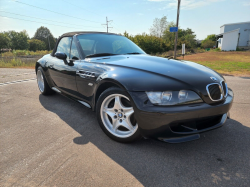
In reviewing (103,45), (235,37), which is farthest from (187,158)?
(235,37)

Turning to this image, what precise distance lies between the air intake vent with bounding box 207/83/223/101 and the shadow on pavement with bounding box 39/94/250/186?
594mm

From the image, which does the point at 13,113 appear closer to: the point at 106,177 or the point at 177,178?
the point at 106,177

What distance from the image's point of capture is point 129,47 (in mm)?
3439

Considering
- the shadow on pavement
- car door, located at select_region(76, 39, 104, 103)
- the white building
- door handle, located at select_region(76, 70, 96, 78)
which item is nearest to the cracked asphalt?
the shadow on pavement

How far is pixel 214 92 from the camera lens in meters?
1.92

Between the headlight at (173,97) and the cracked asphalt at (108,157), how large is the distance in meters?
0.61

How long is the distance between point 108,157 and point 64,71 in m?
1.84

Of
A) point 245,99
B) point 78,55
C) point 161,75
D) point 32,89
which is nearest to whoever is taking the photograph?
point 161,75

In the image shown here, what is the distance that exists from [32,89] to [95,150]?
3.96 m

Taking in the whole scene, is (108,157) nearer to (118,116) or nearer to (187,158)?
(118,116)

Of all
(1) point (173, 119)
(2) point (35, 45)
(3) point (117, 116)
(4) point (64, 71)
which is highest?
(2) point (35, 45)

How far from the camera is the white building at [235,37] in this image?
3594cm

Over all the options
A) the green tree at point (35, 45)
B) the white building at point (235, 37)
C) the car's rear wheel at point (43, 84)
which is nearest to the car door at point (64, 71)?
the car's rear wheel at point (43, 84)

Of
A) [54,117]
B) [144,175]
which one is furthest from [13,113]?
[144,175]
